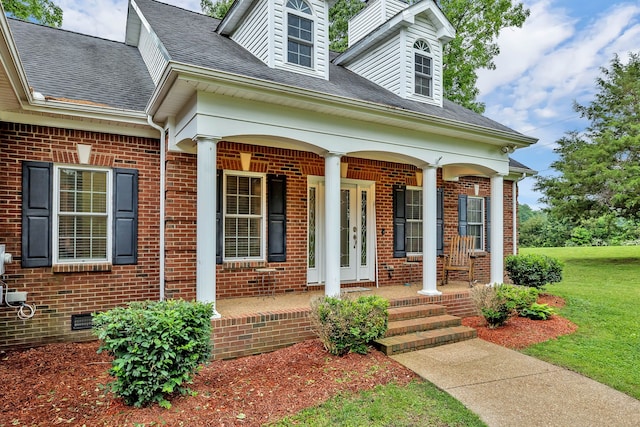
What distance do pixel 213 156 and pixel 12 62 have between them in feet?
7.05

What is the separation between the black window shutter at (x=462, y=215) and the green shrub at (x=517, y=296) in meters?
3.06

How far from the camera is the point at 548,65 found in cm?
2083

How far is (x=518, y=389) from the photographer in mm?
4004

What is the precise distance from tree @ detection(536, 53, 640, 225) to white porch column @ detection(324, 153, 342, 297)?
12925 millimetres

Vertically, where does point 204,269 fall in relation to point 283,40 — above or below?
below

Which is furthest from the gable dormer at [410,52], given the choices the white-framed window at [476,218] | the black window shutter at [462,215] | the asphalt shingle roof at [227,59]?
the white-framed window at [476,218]

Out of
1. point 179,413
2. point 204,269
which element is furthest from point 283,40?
point 179,413

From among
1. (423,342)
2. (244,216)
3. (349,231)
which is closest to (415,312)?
(423,342)

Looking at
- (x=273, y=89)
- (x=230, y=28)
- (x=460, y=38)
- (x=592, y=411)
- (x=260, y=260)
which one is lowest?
(x=592, y=411)

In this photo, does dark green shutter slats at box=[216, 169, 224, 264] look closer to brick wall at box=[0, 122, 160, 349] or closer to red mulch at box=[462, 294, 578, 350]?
brick wall at box=[0, 122, 160, 349]

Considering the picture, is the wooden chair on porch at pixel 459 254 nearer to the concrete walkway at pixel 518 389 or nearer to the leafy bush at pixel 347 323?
the concrete walkway at pixel 518 389

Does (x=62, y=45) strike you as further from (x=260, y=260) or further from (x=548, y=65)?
(x=548, y=65)

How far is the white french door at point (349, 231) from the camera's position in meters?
7.48

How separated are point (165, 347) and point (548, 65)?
24.1m
